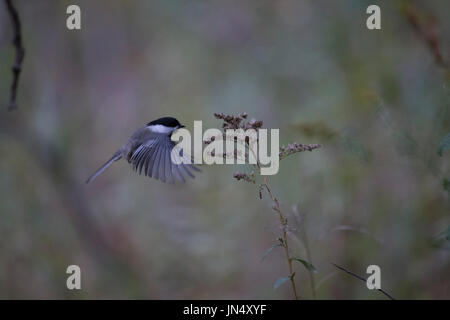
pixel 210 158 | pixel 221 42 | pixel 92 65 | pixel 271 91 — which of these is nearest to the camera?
pixel 210 158

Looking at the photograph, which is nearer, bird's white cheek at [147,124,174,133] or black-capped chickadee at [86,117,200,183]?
black-capped chickadee at [86,117,200,183]

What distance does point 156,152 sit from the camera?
267cm

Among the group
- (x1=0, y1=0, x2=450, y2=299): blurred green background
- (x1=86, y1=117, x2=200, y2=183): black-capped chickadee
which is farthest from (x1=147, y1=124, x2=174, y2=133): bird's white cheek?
(x1=0, y1=0, x2=450, y2=299): blurred green background

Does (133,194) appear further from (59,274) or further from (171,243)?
(59,274)

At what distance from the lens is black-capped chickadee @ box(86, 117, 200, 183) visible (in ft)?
7.82

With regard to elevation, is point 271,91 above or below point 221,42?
below

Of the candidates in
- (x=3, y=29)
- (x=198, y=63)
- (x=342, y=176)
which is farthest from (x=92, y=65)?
(x=342, y=176)

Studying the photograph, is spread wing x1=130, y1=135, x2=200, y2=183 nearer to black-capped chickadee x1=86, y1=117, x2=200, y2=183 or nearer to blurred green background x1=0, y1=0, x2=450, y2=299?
black-capped chickadee x1=86, y1=117, x2=200, y2=183

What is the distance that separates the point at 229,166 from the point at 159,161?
2.22 meters

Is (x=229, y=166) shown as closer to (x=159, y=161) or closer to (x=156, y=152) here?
(x=156, y=152)

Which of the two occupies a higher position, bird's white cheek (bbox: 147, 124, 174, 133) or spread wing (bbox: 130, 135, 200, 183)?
bird's white cheek (bbox: 147, 124, 174, 133)

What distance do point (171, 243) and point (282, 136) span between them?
1.46 metres

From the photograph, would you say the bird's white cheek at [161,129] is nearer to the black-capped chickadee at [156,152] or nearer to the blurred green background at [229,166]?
the black-capped chickadee at [156,152]

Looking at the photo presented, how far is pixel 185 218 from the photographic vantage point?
172 inches
